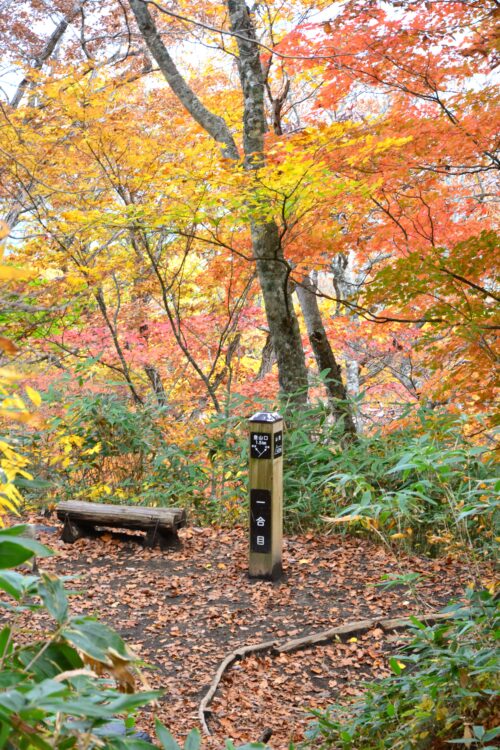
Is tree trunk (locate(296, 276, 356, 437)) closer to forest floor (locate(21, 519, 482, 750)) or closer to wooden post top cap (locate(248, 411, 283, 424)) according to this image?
forest floor (locate(21, 519, 482, 750))

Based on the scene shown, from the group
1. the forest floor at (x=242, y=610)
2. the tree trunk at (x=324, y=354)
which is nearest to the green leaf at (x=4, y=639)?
the forest floor at (x=242, y=610)

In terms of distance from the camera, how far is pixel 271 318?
7.17 m

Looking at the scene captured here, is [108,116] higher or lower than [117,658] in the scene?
higher

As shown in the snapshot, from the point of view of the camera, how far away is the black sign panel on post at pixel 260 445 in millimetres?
4902

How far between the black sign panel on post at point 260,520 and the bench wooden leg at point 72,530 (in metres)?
1.88

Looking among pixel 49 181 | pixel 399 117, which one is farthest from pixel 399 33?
pixel 49 181

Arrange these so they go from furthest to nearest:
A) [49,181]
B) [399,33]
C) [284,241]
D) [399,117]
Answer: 1. [49,181]
2. [284,241]
3. [399,117]
4. [399,33]

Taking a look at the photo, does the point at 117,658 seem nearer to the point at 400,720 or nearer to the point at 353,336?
the point at 400,720

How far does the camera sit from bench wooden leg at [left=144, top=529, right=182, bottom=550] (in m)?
5.72

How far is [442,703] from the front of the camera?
6.98ft

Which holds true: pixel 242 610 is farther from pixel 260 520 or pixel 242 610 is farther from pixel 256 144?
pixel 256 144

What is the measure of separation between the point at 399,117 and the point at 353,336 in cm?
544

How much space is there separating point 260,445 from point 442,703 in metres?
2.91

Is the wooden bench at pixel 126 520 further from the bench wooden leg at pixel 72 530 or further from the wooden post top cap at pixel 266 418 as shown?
the wooden post top cap at pixel 266 418
